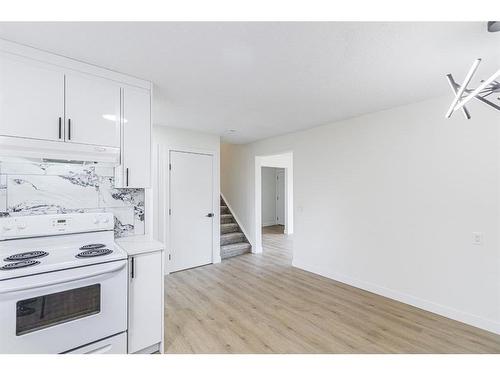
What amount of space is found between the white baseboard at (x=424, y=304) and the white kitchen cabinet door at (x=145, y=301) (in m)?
2.65

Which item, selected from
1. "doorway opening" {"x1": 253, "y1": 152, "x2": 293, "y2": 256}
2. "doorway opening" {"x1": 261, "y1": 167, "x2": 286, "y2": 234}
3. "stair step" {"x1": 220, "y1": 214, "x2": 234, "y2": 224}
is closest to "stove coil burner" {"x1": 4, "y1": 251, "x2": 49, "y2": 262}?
"stair step" {"x1": 220, "y1": 214, "x2": 234, "y2": 224}

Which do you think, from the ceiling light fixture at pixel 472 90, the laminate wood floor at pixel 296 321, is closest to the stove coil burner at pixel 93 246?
the laminate wood floor at pixel 296 321

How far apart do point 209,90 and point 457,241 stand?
302 cm

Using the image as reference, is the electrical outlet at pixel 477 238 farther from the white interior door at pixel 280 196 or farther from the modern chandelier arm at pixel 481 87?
the white interior door at pixel 280 196

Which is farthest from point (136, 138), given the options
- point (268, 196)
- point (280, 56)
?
point (268, 196)

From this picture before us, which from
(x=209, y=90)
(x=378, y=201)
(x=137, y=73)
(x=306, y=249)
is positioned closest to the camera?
(x=137, y=73)

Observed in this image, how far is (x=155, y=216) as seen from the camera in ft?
12.9

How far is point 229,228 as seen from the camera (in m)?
5.44

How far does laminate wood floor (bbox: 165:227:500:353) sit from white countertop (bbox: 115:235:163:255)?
0.89m

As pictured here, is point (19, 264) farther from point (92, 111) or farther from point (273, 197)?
point (273, 197)

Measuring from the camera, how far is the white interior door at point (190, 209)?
410 cm
